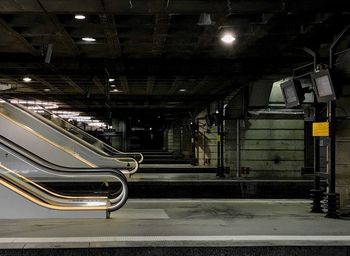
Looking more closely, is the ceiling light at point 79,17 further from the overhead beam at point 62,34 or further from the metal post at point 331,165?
the metal post at point 331,165

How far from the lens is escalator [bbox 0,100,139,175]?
13.8 meters

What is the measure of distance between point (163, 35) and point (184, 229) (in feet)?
13.6

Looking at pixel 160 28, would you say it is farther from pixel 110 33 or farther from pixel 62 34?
pixel 62 34

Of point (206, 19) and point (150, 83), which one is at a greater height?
point (150, 83)

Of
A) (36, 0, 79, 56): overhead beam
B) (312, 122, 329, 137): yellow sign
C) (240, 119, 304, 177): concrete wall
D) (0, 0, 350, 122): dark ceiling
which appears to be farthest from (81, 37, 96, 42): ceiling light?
(240, 119, 304, 177): concrete wall

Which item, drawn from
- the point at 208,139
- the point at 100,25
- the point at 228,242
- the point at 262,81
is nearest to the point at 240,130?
the point at 262,81

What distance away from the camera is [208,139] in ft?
86.9

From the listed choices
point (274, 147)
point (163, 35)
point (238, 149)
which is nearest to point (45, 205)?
point (163, 35)

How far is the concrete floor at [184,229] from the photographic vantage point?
639 cm

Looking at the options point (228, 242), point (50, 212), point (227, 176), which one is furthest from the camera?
point (227, 176)

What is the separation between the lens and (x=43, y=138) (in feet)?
48.3

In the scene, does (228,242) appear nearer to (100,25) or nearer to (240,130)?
(100,25)

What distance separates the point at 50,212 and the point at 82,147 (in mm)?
8202

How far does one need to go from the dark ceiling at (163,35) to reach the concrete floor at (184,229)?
3.40 metres
